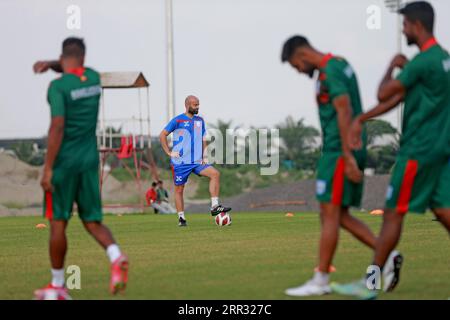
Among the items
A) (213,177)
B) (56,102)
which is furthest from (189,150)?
(56,102)

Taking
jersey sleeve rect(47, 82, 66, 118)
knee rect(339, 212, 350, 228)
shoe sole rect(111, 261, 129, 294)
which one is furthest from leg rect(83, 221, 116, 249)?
knee rect(339, 212, 350, 228)

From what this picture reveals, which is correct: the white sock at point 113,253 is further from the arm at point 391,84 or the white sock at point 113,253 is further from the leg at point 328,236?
the arm at point 391,84

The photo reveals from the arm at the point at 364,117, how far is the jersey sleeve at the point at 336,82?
27 cm

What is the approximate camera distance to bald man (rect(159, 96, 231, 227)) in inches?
770

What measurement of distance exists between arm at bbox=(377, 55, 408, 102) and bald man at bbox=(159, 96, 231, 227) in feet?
36.6

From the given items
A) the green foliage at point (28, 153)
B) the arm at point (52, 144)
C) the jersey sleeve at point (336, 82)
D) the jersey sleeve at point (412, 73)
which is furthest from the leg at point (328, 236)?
the green foliage at point (28, 153)

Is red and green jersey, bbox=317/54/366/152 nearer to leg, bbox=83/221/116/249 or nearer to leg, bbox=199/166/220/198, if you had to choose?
leg, bbox=83/221/116/249

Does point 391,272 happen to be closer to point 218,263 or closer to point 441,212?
point 441,212

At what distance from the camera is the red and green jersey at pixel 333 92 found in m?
8.06

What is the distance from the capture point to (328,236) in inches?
324

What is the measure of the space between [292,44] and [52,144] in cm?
229
